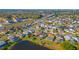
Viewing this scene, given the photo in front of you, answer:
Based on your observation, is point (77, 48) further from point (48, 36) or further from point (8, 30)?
point (8, 30)

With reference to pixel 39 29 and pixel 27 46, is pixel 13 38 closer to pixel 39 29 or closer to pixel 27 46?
pixel 27 46

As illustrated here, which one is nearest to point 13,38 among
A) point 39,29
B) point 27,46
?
point 27,46

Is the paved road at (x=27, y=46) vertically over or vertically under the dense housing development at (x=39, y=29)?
under

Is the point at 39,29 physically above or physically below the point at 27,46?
above

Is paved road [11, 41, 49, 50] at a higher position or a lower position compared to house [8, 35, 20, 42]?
lower

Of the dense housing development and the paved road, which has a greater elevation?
the dense housing development
